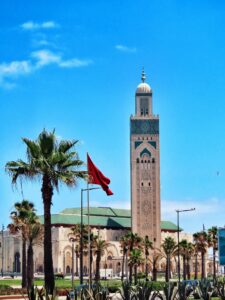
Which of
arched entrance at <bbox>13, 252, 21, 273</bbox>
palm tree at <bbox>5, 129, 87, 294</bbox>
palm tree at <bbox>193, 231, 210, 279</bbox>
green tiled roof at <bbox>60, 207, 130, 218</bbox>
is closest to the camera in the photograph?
palm tree at <bbox>5, 129, 87, 294</bbox>

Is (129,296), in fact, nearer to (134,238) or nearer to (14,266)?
(134,238)

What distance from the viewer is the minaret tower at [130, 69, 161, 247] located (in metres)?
158

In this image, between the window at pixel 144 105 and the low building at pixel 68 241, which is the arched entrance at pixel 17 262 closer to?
the low building at pixel 68 241

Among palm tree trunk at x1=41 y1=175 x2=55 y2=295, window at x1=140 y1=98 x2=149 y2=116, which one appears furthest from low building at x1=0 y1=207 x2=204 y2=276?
palm tree trunk at x1=41 y1=175 x2=55 y2=295

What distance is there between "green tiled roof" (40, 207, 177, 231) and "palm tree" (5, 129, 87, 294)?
126 m

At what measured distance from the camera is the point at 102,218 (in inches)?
6885

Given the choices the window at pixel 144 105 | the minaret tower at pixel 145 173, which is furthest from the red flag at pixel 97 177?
the window at pixel 144 105

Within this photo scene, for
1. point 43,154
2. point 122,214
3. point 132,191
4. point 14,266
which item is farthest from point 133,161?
point 43,154

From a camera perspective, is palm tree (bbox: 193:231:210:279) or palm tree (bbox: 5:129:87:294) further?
palm tree (bbox: 193:231:210:279)

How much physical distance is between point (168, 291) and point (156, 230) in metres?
130

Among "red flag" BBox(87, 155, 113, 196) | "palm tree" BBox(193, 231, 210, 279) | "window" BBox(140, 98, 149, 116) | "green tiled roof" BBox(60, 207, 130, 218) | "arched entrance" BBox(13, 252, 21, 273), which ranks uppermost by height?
"window" BBox(140, 98, 149, 116)

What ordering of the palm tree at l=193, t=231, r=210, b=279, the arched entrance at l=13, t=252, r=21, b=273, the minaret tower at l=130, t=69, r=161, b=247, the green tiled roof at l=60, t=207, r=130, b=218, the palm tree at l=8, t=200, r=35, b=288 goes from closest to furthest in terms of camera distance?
the palm tree at l=8, t=200, r=35, b=288 → the palm tree at l=193, t=231, r=210, b=279 → the minaret tower at l=130, t=69, r=161, b=247 → the arched entrance at l=13, t=252, r=21, b=273 → the green tiled roof at l=60, t=207, r=130, b=218

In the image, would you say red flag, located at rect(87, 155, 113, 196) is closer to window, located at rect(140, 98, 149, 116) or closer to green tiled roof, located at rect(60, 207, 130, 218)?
window, located at rect(140, 98, 149, 116)

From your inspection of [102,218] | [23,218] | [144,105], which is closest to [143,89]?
[144,105]
